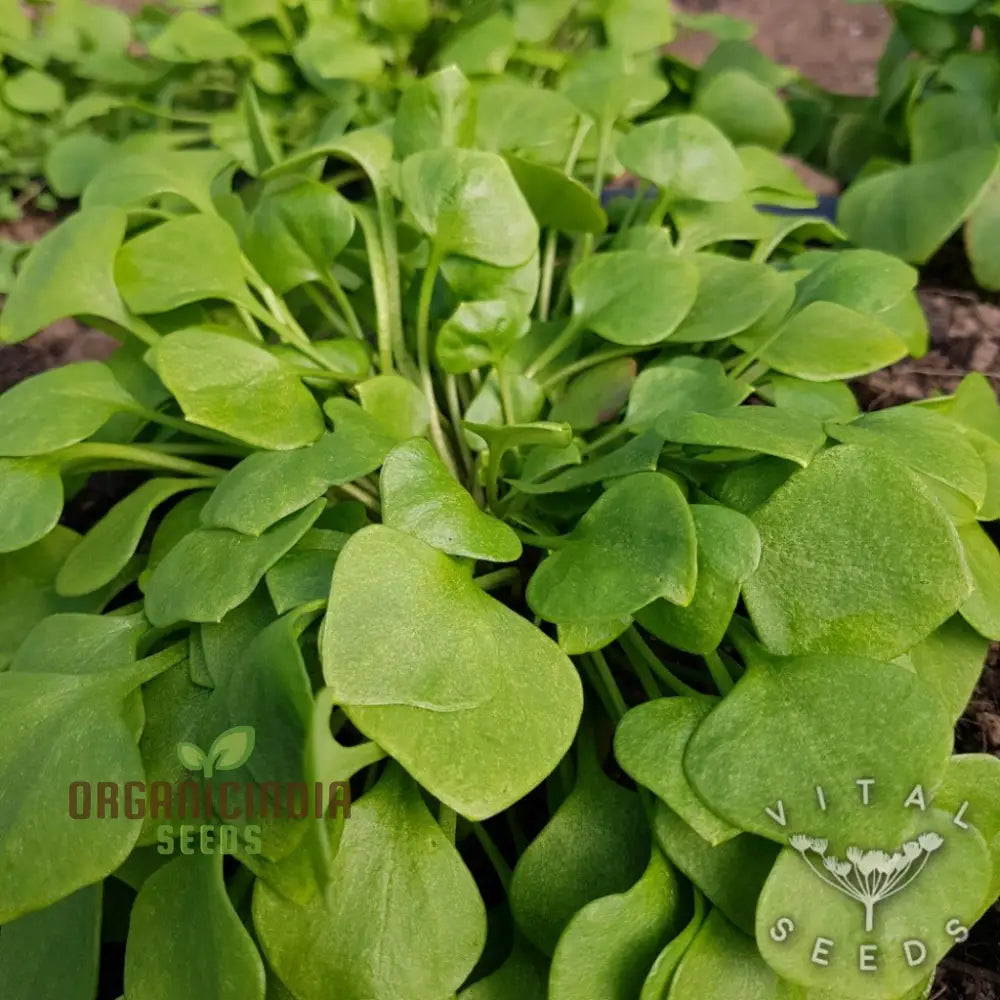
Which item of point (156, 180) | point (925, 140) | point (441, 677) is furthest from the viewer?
point (925, 140)

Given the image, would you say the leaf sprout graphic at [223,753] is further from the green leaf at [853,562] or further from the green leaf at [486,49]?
the green leaf at [486,49]

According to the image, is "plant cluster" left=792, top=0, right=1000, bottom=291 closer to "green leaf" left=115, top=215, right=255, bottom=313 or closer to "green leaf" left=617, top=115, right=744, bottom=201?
"green leaf" left=617, top=115, right=744, bottom=201

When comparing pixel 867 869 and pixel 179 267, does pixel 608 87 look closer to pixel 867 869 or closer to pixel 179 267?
pixel 179 267

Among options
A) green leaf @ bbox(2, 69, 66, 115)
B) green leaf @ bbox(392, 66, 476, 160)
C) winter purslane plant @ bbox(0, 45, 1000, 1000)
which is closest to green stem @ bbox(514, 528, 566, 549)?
winter purslane plant @ bbox(0, 45, 1000, 1000)

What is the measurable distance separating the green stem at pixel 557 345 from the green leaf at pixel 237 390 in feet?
0.59

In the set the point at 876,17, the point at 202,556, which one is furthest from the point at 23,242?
the point at 876,17

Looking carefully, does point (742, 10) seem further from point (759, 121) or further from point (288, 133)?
point (288, 133)

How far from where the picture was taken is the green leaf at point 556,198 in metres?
0.64

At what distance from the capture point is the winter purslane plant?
1.33 ft

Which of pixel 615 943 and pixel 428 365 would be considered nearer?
pixel 615 943

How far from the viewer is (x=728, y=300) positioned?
2.12ft

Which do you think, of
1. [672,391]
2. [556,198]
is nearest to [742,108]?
[556,198]

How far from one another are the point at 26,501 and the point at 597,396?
0.38 metres

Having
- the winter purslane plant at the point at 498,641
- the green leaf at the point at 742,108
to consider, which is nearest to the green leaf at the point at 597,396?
the winter purslane plant at the point at 498,641
